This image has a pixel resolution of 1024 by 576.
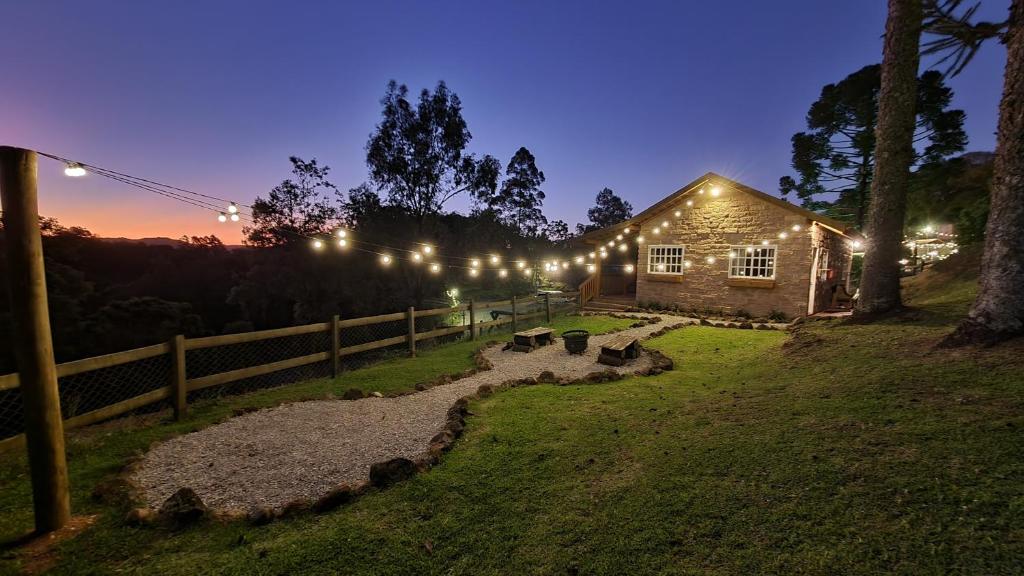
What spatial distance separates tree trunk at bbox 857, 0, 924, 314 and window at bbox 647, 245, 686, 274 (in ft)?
22.8

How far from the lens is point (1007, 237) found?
18.7 ft

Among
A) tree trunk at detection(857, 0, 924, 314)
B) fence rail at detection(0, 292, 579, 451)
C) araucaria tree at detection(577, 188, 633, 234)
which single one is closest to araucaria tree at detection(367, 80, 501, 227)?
fence rail at detection(0, 292, 579, 451)

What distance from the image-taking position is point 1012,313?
551cm

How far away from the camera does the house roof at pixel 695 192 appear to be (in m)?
12.9

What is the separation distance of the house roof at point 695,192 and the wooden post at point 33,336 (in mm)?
16133

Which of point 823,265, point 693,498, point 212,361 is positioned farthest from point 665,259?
A: point 212,361

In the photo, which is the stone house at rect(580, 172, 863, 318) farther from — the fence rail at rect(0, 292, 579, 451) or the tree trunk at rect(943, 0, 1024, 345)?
the tree trunk at rect(943, 0, 1024, 345)

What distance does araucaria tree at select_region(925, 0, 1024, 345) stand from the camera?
555cm

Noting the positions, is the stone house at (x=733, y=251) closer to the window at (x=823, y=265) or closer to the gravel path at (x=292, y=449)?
the window at (x=823, y=265)

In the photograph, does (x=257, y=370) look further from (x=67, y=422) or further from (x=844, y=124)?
(x=844, y=124)

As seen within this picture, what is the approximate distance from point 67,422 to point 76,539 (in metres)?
2.36

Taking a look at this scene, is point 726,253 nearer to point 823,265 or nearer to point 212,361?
point 823,265

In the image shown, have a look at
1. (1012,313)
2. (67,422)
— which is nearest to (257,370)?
(67,422)

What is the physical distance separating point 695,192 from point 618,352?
10.1 metres
